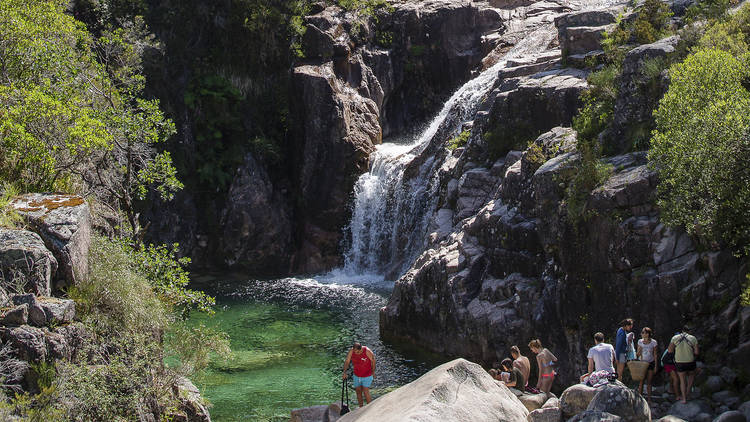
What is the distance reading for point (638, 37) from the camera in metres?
23.1

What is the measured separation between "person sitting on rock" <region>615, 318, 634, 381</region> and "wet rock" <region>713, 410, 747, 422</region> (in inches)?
106

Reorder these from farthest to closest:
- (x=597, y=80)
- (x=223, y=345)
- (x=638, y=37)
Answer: (x=638, y=37), (x=597, y=80), (x=223, y=345)

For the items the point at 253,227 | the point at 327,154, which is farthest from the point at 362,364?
the point at 253,227

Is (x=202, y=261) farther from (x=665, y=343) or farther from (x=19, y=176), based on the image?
(x=665, y=343)

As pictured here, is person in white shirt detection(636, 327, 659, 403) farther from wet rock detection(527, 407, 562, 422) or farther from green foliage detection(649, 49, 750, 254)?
wet rock detection(527, 407, 562, 422)

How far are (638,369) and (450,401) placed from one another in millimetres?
6055

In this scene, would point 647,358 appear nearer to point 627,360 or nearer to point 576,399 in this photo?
point 627,360

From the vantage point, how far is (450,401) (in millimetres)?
10016

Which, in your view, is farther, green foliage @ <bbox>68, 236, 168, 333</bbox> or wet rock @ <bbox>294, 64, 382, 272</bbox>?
wet rock @ <bbox>294, 64, 382, 272</bbox>

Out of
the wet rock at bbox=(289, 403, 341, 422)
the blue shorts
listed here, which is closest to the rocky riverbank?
the wet rock at bbox=(289, 403, 341, 422)

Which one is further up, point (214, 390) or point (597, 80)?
point (597, 80)

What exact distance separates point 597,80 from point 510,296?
7.20m

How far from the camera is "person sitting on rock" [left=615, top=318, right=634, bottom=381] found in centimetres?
1462

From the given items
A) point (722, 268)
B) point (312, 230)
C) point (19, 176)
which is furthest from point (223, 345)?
point (312, 230)
